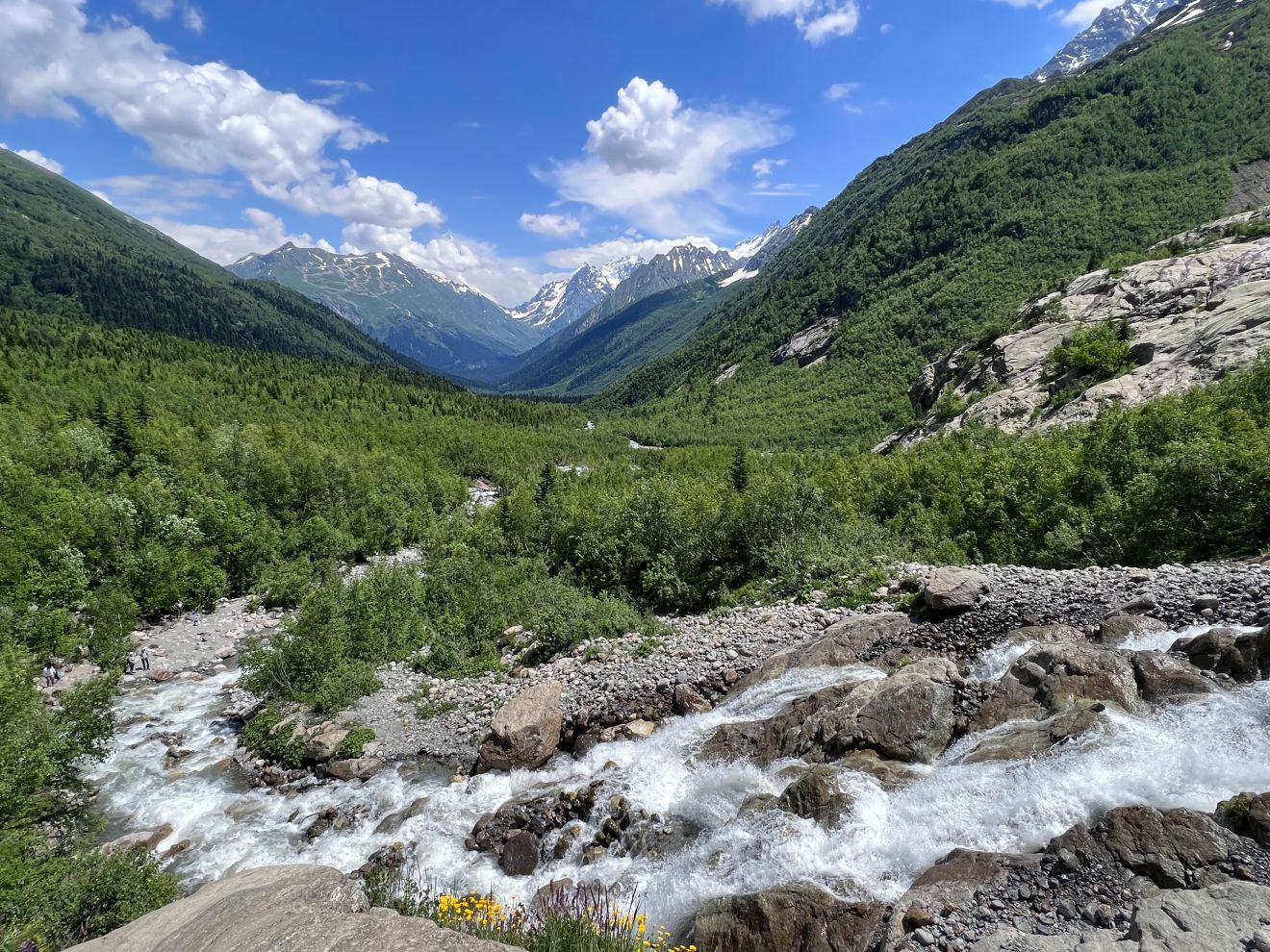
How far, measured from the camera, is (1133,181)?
413ft

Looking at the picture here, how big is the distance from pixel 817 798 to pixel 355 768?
16456mm

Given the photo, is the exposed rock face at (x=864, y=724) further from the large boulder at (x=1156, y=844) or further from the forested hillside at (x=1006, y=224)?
the forested hillside at (x=1006, y=224)

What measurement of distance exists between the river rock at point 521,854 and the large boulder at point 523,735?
346 centimetres

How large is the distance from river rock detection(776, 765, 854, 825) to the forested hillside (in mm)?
95162

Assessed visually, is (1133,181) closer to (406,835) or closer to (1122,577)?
(1122,577)

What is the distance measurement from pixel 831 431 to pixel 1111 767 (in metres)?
104

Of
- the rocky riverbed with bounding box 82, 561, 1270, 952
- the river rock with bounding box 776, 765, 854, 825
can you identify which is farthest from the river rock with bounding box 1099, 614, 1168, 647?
the river rock with bounding box 776, 765, 854, 825

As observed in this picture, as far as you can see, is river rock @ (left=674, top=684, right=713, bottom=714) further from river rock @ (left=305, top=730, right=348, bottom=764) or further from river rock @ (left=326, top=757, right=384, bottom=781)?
river rock @ (left=305, top=730, right=348, bottom=764)

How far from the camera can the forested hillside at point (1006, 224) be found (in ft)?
382

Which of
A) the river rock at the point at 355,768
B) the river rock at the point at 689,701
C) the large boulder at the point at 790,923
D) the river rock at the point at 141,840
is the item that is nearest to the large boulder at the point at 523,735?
the river rock at the point at 355,768

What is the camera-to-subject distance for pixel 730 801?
14.4 metres

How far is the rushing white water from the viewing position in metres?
10.3

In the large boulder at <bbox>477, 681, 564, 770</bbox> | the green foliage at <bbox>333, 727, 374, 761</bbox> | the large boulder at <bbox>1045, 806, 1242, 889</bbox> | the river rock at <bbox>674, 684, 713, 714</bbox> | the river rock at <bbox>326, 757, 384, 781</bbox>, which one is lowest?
the river rock at <bbox>326, 757, 384, 781</bbox>

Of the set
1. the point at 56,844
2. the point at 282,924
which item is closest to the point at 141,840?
the point at 56,844
